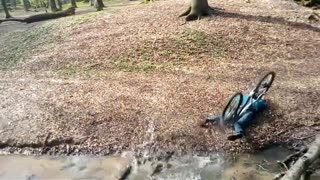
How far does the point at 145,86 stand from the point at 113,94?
0.81 m

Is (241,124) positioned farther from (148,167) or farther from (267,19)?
(267,19)

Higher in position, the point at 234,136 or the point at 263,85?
the point at 263,85

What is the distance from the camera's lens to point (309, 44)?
1051 cm

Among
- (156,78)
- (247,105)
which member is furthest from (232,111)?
(156,78)

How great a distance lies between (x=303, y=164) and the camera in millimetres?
5148

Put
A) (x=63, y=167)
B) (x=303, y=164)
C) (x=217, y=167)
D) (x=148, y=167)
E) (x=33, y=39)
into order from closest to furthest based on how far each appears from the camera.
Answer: (x=303, y=164) → (x=217, y=167) → (x=148, y=167) → (x=63, y=167) → (x=33, y=39)

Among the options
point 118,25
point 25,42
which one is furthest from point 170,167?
point 25,42

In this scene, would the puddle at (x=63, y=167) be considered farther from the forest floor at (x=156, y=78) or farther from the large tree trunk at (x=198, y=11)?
the large tree trunk at (x=198, y=11)

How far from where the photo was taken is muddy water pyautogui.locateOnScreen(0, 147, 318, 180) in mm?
5934

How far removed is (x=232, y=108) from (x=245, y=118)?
0.30 metres

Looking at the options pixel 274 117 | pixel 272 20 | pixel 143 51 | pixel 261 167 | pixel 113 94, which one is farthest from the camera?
pixel 272 20

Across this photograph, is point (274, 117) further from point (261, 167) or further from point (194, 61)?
point (194, 61)

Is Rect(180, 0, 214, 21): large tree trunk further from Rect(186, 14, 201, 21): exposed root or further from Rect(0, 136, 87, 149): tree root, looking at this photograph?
Rect(0, 136, 87, 149): tree root

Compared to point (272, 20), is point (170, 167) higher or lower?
lower
